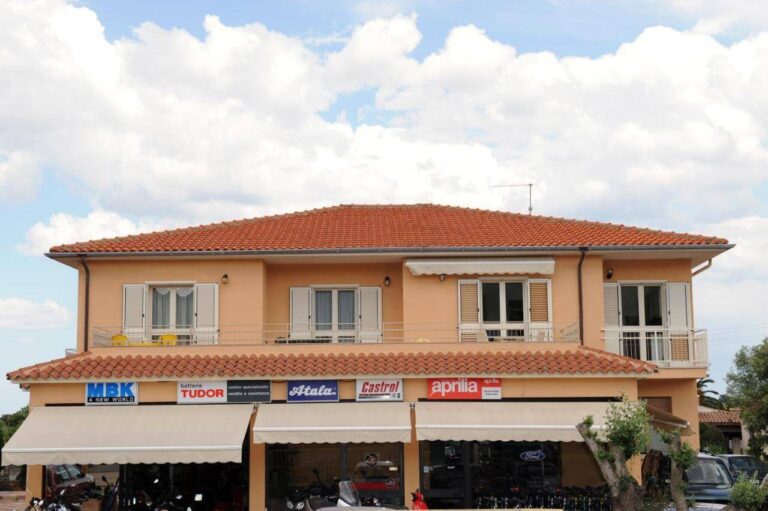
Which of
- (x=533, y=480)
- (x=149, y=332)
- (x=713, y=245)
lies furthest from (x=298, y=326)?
(x=713, y=245)

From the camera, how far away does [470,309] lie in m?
27.2

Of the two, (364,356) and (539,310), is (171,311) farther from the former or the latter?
(539,310)

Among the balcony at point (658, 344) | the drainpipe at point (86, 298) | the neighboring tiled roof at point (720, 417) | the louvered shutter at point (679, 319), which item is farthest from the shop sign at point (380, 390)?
the neighboring tiled roof at point (720, 417)

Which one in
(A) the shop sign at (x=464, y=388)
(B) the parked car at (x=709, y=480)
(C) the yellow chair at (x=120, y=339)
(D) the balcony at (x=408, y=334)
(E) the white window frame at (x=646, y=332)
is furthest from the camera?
(E) the white window frame at (x=646, y=332)

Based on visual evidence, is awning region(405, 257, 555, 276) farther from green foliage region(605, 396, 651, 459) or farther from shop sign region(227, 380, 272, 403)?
green foliage region(605, 396, 651, 459)

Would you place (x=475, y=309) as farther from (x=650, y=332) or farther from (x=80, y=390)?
(x=80, y=390)

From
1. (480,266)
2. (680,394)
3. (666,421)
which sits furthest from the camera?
(680,394)

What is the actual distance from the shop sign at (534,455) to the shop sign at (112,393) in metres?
9.78

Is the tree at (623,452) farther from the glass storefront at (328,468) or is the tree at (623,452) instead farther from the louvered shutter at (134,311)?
the louvered shutter at (134,311)

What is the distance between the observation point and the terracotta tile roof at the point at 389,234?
2744cm

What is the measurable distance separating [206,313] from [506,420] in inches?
360

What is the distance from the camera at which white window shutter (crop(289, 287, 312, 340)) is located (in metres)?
28.1

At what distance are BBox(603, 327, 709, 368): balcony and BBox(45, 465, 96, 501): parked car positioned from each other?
48.0 ft

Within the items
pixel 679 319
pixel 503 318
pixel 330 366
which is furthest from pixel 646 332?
pixel 330 366
